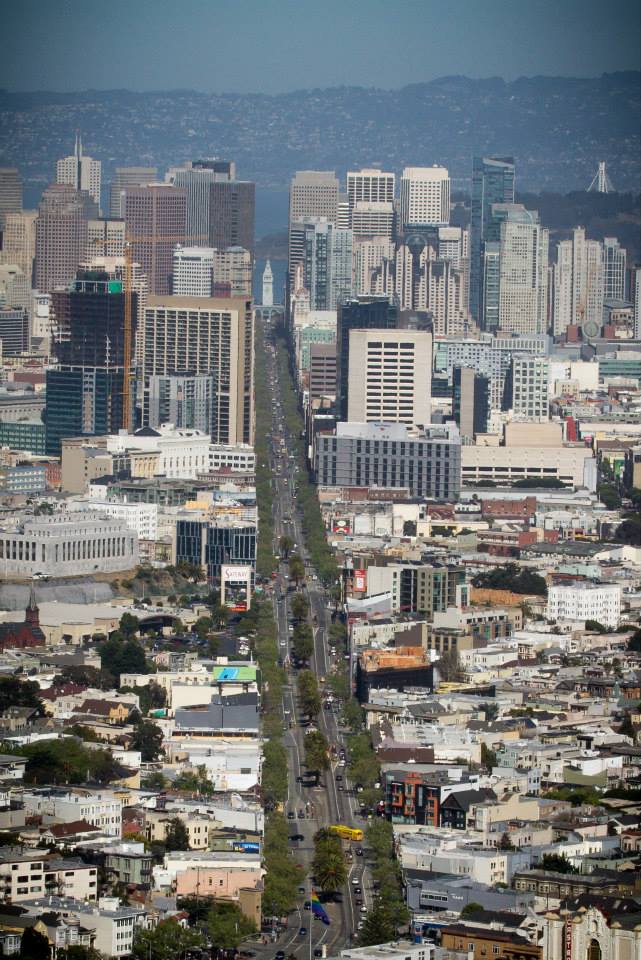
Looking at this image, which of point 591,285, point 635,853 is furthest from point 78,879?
point 591,285

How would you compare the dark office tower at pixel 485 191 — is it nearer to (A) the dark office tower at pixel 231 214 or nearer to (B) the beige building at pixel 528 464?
(A) the dark office tower at pixel 231 214

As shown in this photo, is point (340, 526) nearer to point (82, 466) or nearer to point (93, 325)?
point (82, 466)

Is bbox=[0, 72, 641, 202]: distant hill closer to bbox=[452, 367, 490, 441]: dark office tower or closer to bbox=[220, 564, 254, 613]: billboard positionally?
bbox=[452, 367, 490, 441]: dark office tower

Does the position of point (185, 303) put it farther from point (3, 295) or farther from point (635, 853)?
point (635, 853)

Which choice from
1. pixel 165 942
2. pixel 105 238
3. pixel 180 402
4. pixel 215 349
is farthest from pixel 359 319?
pixel 165 942

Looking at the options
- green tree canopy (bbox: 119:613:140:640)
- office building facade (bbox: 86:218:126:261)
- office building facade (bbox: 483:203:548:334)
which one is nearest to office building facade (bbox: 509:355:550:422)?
office building facade (bbox: 86:218:126:261)
